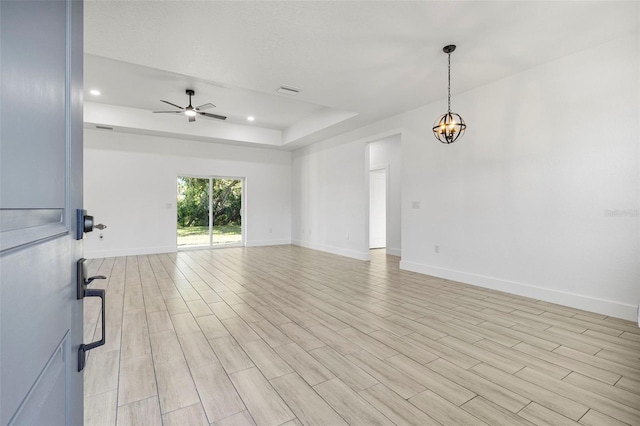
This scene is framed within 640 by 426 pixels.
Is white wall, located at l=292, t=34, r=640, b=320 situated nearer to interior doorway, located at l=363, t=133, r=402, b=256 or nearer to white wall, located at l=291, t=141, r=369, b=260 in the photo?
white wall, located at l=291, t=141, r=369, b=260

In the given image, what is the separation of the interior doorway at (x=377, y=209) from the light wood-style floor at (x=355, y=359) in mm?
4030

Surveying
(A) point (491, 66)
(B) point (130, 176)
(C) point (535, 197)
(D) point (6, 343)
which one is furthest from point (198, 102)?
(D) point (6, 343)

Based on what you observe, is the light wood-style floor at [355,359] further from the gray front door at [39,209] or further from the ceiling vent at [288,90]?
the ceiling vent at [288,90]

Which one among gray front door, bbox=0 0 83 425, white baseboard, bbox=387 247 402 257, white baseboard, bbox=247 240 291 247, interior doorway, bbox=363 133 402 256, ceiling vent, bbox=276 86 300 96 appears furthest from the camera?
white baseboard, bbox=247 240 291 247

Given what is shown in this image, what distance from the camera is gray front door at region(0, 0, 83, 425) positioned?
1.17 feet

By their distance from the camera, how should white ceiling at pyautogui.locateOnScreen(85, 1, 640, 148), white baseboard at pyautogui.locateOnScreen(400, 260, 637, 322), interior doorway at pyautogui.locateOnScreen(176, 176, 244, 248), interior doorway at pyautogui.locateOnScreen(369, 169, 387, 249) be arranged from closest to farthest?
white ceiling at pyautogui.locateOnScreen(85, 1, 640, 148) → white baseboard at pyautogui.locateOnScreen(400, 260, 637, 322) → interior doorway at pyautogui.locateOnScreen(176, 176, 244, 248) → interior doorway at pyautogui.locateOnScreen(369, 169, 387, 249)

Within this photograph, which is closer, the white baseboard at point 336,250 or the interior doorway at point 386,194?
the white baseboard at point 336,250

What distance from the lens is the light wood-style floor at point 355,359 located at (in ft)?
5.50

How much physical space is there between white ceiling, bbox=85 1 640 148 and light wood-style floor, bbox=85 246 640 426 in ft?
9.42

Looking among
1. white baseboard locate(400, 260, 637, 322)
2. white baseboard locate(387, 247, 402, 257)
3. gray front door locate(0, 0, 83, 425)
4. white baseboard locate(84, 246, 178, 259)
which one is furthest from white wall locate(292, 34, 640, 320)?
white baseboard locate(84, 246, 178, 259)

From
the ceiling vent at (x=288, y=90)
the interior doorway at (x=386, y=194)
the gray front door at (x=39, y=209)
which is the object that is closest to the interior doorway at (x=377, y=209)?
the interior doorway at (x=386, y=194)

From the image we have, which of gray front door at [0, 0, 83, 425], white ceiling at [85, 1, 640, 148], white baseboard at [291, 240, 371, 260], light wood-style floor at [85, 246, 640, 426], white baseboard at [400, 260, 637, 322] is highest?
white ceiling at [85, 1, 640, 148]

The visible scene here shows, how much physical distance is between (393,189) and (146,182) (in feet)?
19.6

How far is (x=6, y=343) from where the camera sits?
0.35m
